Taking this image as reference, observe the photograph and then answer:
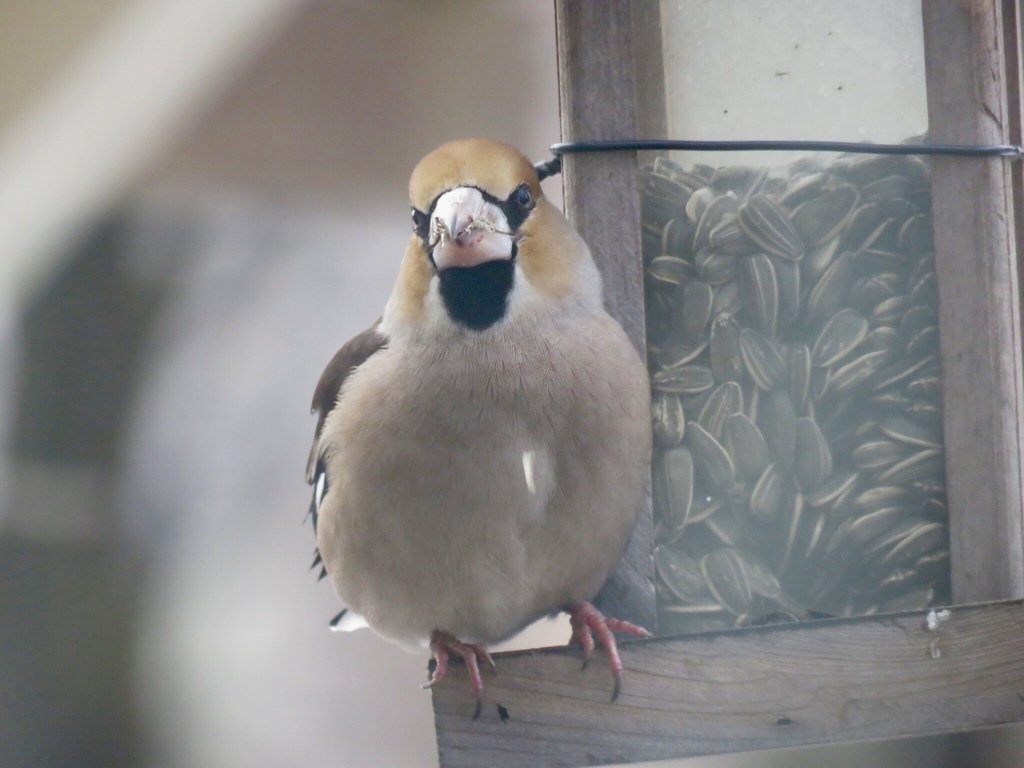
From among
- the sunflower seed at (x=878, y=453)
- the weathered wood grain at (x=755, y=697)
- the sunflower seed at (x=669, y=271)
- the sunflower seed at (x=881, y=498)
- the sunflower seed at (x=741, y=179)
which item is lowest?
the weathered wood grain at (x=755, y=697)

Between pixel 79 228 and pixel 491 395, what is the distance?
2854 mm

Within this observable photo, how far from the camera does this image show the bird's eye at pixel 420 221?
82.3 inches

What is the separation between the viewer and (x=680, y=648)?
76.9 inches

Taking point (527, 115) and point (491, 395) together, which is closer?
point (491, 395)

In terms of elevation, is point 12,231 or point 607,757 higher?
point 12,231

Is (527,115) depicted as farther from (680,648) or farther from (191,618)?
(680,648)

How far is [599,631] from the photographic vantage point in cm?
199

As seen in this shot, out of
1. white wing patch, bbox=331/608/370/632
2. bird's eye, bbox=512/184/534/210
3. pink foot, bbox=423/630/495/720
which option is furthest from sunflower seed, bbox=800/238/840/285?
white wing patch, bbox=331/608/370/632

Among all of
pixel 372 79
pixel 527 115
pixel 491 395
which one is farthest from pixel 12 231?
pixel 491 395

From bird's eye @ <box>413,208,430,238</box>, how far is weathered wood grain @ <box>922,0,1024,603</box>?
886 mm

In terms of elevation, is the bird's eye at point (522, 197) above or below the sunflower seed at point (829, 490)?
above

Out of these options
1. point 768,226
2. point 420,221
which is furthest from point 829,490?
point 420,221

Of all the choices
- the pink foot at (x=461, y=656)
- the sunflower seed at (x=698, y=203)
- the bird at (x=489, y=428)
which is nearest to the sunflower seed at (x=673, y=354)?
the bird at (x=489, y=428)

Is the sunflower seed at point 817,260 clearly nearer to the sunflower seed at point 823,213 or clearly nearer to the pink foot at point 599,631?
the sunflower seed at point 823,213
